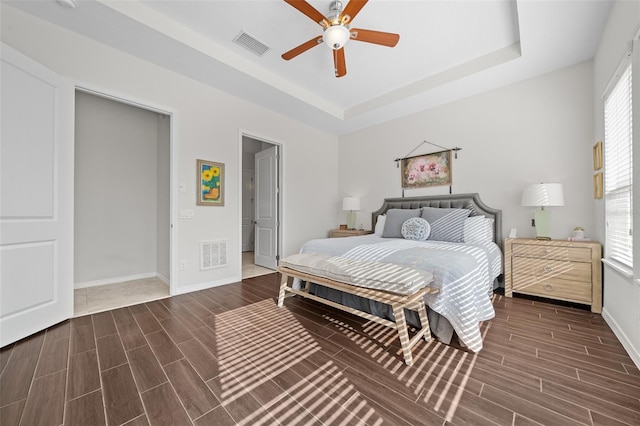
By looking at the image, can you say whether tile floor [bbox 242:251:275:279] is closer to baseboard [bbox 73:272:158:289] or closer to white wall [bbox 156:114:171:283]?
white wall [bbox 156:114:171:283]

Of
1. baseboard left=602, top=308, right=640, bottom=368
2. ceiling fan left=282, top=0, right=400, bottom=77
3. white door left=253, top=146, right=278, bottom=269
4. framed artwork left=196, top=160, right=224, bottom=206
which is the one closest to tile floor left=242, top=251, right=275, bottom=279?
white door left=253, top=146, right=278, bottom=269

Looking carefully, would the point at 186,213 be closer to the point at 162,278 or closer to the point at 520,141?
the point at 162,278

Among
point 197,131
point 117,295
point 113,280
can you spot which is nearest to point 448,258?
point 197,131

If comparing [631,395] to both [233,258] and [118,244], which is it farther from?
[118,244]

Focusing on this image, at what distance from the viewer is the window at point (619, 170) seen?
6.54ft

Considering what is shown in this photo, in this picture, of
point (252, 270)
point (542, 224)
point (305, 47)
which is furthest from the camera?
point (252, 270)

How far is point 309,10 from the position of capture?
6.99 feet

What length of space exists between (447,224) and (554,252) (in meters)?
1.09

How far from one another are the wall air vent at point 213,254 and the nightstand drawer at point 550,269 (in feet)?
12.4

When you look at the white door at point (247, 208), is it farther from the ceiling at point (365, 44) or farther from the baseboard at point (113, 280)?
the ceiling at point (365, 44)

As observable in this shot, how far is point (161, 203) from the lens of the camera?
4148 mm

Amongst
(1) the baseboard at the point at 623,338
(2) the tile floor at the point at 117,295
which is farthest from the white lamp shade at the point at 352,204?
(1) the baseboard at the point at 623,338

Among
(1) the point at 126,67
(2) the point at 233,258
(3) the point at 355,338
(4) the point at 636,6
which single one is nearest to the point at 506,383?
(3) the point at 355,338

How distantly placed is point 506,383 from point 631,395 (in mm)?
617
